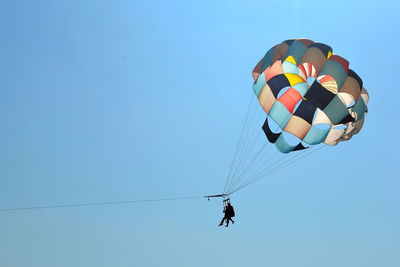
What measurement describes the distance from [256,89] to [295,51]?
2695 millimetres

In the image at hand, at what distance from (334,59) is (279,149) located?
4.87 m

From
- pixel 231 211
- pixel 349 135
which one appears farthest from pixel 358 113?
pixel 231 211

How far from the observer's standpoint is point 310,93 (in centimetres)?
3647

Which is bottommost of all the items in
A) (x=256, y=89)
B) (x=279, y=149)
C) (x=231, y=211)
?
(x=231, y=211)

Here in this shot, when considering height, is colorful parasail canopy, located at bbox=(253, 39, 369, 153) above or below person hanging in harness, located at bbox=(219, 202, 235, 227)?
above

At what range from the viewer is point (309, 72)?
3675cm

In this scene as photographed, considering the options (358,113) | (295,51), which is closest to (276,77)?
(295,51)

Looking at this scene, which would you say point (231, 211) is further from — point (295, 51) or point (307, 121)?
point (295, 51)

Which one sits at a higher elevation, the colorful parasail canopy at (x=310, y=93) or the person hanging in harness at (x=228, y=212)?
the colorful parasail canopy at (x=310, y=93)

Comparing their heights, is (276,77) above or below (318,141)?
above

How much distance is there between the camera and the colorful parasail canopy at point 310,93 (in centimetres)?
3619

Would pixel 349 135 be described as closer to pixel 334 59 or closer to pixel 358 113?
pixel 358 113

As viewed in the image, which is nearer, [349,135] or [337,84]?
[337,84]

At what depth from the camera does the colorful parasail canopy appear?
1425 inches
